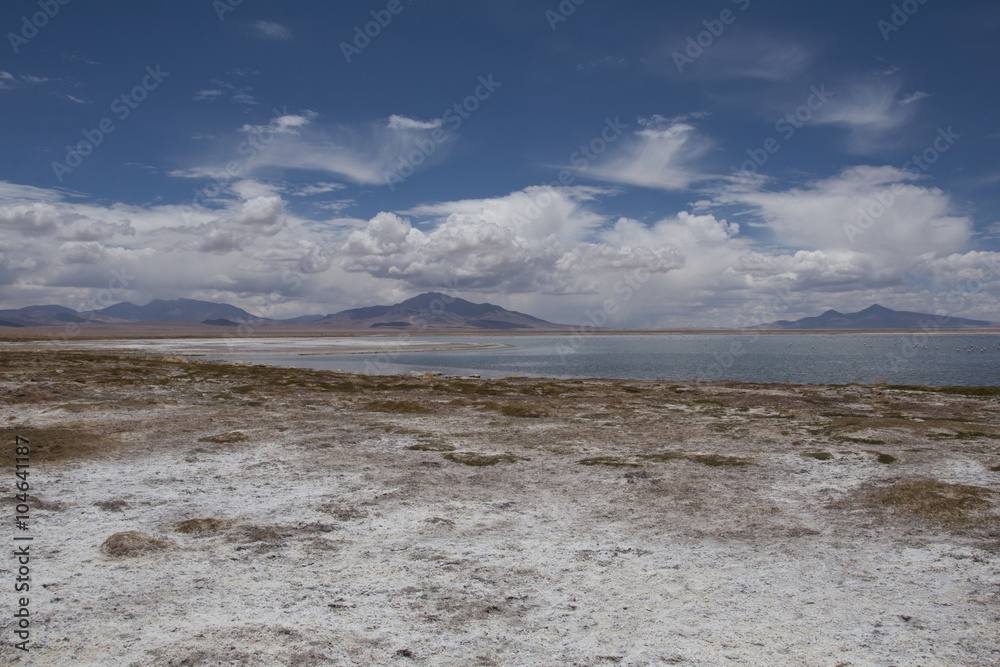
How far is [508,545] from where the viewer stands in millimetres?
11398

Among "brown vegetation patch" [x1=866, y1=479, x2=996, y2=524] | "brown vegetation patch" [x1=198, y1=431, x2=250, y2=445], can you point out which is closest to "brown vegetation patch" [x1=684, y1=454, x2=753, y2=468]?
"brown vegetation patch" [x1=866, y1=479, x2=996, y2=524]

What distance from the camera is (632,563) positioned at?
34.5 feet

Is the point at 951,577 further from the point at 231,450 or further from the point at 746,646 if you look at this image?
the point at 231,450

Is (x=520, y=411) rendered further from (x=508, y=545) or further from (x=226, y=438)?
(x=508, y=545)

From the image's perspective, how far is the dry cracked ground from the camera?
7812 millimetres

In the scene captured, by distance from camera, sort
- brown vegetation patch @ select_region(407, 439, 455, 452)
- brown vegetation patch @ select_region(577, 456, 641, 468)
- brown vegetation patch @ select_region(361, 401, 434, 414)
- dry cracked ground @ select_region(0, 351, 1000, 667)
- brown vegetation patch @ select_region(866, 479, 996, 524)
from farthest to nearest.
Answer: brown vegetation patch @ select_region(361, 401, 434, 414), brown vegetation patch @ select_region(407, 439, 455, 452), brown vegetation patch @ select_region(577, 456, 641, 468), brown vegetation patch @ select_region(866, 479, 996, 524), dry cracked ground @ select_region(0, 351, 1000, 667)

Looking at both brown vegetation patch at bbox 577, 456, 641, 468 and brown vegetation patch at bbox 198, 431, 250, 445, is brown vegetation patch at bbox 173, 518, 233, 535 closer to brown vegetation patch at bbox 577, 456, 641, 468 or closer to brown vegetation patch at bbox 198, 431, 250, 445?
brown vegetation patch at bbox 198, 431, 250, 445

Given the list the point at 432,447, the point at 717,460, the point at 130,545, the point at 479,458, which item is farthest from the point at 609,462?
the point at 130,545

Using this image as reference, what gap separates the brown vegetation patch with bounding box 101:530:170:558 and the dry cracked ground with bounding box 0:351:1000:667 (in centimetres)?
5

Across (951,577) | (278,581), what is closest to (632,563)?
(951,577)

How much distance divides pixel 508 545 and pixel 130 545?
7.05 m

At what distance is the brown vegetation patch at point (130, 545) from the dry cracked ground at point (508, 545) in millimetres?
53

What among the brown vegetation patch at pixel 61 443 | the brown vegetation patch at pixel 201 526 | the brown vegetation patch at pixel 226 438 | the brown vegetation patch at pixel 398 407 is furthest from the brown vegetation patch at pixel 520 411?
the brown vegetation patch at pixel 201 526

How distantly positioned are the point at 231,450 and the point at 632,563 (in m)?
14.8
